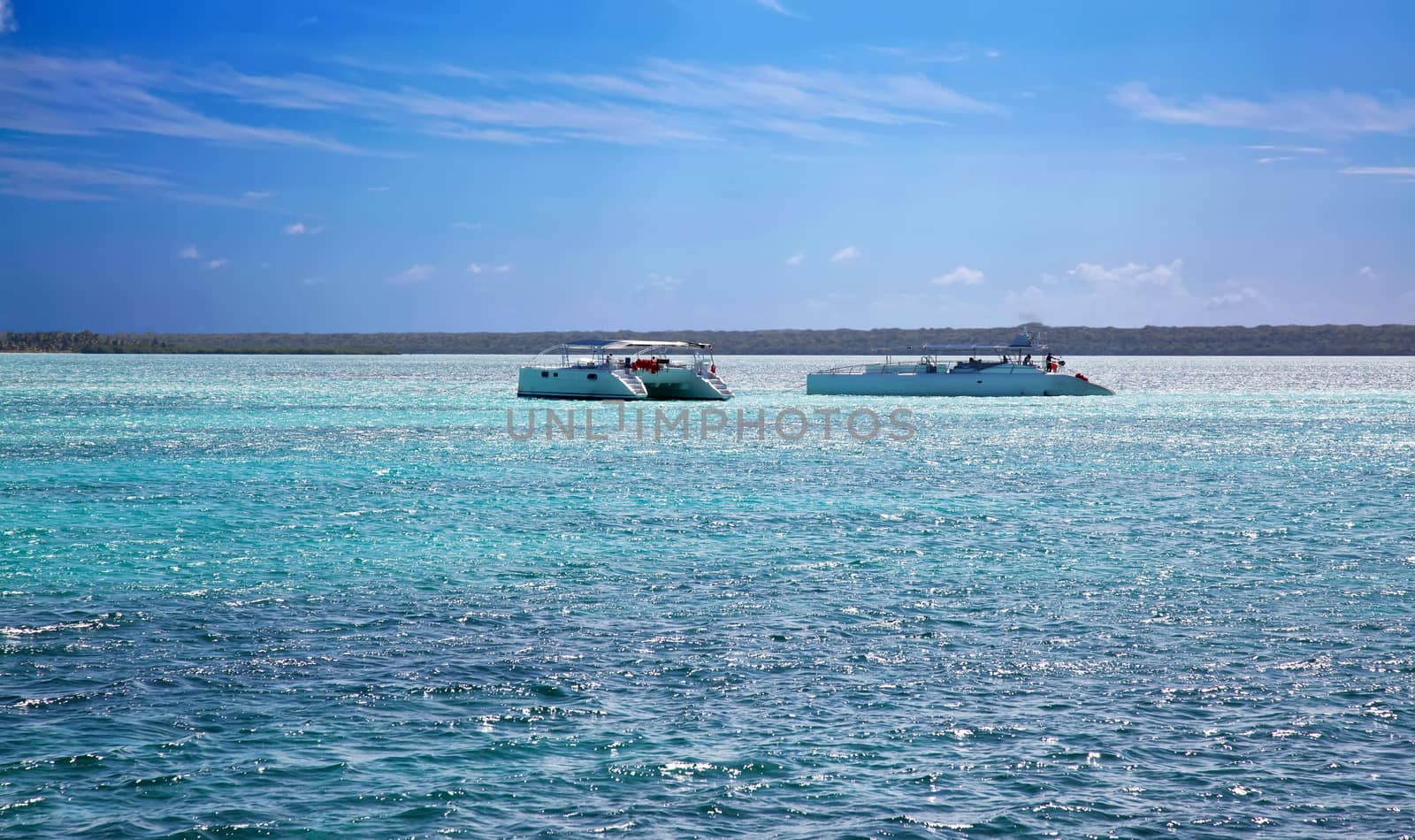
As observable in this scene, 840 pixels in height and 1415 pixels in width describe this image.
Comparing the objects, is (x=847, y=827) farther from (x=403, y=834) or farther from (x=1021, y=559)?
(x=1021, y=559)

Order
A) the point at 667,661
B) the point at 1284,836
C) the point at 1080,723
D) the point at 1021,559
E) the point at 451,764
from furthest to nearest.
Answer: the point at 1021,559 < the point at 667,661 < the point at 1080,723 < the point at 451,764 < the point at 1284,836

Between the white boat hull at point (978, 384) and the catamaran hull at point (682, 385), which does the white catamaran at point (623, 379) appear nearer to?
the catamaran hull at point (682, 385)

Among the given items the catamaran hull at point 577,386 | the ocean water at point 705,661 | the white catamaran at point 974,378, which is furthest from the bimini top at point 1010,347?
the ocean water at point 705,661

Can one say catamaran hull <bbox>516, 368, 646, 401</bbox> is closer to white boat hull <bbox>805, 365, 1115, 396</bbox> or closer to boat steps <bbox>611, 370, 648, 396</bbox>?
boat steps <bbox>611, 370, 648, 396</bbox>

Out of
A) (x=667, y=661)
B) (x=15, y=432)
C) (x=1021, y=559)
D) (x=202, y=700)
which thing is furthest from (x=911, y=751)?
(x=15, y=432)

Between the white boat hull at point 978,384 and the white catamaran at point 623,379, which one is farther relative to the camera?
the white boat hull at point 978,384

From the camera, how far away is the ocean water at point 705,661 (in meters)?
10.9

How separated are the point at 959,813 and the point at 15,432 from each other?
60938 mm

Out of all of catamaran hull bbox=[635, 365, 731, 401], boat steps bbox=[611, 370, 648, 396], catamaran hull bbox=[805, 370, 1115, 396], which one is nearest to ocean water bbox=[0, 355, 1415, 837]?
boat steps bbox=[611, 370, 648, 396]

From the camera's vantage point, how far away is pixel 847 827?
10.3 m

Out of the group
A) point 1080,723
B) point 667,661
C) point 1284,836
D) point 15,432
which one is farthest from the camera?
point 15,432

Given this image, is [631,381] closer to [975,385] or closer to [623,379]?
[623,379]

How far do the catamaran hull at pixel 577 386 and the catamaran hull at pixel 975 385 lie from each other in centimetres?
2480

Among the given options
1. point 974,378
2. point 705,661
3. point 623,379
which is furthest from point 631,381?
point 705,661
